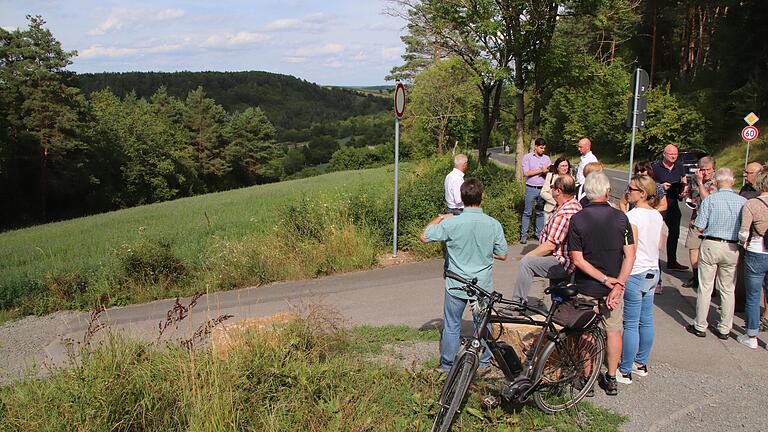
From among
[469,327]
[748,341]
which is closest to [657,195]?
[748,341]

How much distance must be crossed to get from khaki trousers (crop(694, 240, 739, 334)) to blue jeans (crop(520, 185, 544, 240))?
4341 millimetres

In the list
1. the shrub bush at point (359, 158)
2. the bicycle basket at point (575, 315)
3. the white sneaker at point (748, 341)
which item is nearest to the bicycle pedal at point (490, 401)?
the bicycle basket at point (575, 315)

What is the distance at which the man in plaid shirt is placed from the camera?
5.21 metres

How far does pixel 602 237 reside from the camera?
434 centimetres

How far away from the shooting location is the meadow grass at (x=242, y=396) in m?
3.76

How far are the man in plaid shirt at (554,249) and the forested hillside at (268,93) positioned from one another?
135046 millimetres

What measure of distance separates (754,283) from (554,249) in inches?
90.2

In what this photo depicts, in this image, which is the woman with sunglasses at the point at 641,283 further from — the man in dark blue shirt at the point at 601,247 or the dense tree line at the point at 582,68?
the dense tree line at the point at 582,68

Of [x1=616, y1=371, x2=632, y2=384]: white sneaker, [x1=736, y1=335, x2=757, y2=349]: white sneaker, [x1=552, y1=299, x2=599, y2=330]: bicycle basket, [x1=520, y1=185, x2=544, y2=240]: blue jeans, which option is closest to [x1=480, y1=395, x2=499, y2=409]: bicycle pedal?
[x1=552, y1=299, x2=599, y2=330]: bicycle basket

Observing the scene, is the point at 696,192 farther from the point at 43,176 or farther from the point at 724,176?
the point at 43,176

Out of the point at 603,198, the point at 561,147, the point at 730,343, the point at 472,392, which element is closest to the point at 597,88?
the point at 730,343

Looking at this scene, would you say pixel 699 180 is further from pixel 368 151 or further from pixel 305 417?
pixel 368 151

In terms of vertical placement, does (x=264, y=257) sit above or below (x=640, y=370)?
below

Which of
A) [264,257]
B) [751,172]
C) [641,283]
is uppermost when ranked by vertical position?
[751,172]
